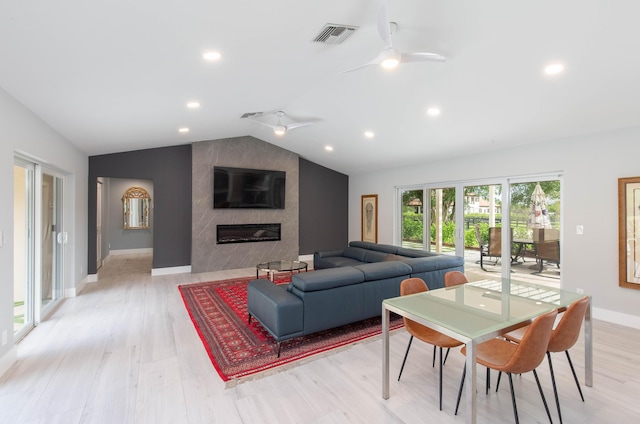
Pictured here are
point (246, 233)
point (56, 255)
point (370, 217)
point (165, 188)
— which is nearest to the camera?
point (56, 255)

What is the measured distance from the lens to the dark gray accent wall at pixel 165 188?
6.34 meters

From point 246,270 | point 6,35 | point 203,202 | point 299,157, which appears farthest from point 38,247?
point 299,157

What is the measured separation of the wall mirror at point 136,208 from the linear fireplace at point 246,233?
3712 millimetres

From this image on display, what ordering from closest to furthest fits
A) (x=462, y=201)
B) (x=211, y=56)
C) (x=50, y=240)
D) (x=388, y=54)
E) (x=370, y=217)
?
1. (x=388, y=54)
2. (x=211, y=56)
3. (x=50, y=240)
4. (x=462, y=201)
5. (x=370, y=217)

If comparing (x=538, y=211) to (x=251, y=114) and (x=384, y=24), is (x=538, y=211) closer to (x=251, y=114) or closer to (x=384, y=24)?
(x=384, y=24)

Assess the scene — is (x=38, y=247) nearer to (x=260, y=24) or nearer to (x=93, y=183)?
(x=93, y=183)

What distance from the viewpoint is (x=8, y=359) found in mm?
2770

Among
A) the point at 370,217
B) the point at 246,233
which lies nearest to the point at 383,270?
the point at 246,233

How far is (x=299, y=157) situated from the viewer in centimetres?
849

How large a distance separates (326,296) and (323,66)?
253cm

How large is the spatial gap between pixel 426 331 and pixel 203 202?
5772 mm

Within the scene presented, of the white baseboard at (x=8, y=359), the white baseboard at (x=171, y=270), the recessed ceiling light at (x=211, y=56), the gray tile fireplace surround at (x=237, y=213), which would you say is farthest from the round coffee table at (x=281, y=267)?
the recessed ceiling light at (x=211, y=56)

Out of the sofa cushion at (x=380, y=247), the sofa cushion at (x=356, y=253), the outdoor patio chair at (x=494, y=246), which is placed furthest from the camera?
the sofa cushion at (x=356, y=253)

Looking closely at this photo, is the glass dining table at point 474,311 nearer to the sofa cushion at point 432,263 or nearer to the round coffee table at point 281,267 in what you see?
the sofa cushion at point 432,263
